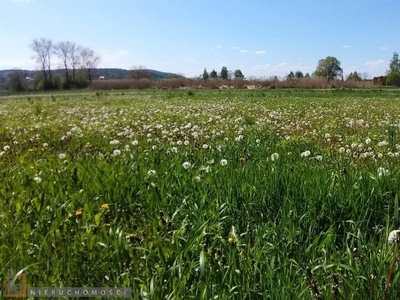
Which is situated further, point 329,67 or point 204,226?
point 329,67

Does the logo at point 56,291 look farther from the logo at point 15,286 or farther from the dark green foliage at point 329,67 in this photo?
the dark green foliage at point 329,67

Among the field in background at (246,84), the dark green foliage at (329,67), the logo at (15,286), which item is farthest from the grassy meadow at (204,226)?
the dark green foliage at (329,67)

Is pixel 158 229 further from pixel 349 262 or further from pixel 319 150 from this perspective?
pixel 319 150

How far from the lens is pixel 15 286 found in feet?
6.40

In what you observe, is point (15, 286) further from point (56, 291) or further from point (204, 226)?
point (204, 226)

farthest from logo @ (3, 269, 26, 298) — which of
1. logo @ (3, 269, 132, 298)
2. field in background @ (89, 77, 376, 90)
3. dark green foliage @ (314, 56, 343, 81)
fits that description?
dark green foliage @ (314, 56, 343, 81)

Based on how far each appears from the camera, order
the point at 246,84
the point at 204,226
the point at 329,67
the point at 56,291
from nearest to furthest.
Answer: the point at 56,291
the point at 204,226
the point at 246,84
the point at 329,67

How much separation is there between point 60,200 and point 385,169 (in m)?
3.05

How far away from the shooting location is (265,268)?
216cm

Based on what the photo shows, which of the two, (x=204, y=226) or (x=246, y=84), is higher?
(x=246, y=84)

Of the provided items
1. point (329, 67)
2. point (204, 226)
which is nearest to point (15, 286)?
point (204, 226)

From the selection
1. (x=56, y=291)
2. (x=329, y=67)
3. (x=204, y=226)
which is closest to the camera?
(x=56, y=291)

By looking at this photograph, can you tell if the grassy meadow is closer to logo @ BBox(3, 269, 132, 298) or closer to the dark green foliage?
logo @ BBox(3, 269, 132, 298)

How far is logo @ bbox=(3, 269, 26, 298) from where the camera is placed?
1.90 metres
